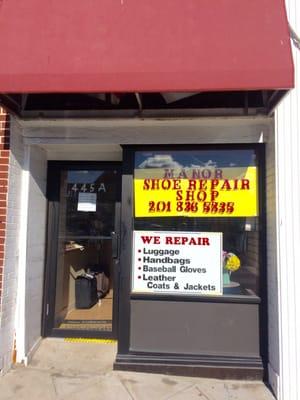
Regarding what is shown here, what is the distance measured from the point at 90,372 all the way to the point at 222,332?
1.41m

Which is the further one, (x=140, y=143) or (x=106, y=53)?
(x=140, y=143)

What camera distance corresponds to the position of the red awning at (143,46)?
289 cm

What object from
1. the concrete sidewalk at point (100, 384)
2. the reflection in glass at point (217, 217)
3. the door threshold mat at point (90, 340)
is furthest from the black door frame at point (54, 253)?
the reflection in glass at point (217, 217)

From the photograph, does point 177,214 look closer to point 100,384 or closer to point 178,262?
point 178,262

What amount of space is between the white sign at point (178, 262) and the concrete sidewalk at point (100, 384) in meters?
0.85

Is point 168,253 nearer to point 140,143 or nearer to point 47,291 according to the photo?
point 140,143

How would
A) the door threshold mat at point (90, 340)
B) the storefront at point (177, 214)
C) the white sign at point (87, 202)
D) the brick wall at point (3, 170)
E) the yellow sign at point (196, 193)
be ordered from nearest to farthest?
1. the brick wall at point (3, 170)
2. the storefront at point (177, 214)
3. the yellow sign at point (196, 193)
4. the door threshold mat at point (90, 340)
5. the white sign at point (87, 202)

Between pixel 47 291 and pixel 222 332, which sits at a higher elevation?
pixel 47 291

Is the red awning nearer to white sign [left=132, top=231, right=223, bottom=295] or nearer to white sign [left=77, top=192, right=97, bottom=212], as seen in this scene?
white sign [left=132, top=231, right=223, bottom=295]

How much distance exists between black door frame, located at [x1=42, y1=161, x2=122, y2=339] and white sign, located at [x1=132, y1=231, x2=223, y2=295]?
472mm

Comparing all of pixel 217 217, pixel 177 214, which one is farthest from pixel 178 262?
pixel 217 217

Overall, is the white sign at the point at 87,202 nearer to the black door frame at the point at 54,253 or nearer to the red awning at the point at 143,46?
the black door frame at the point at 54,253

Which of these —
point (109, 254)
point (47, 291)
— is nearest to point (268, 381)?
point (109, 254)

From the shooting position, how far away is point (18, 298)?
3.87 meters
